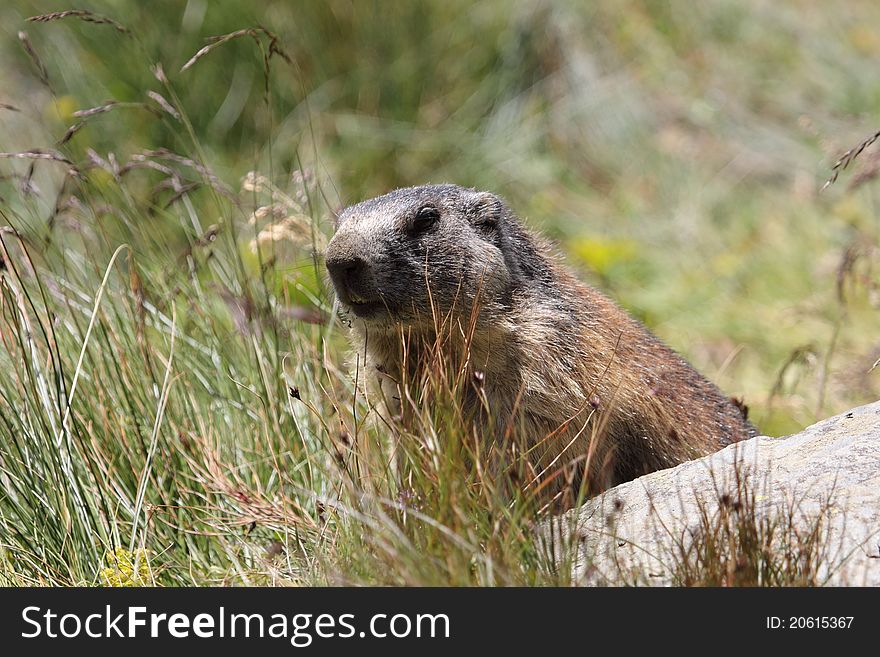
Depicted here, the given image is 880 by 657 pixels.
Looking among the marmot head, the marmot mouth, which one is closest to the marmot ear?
the marmot head

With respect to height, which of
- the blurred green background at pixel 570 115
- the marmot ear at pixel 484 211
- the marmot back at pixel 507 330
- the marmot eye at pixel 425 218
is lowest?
the marmot back at pixel 507 330

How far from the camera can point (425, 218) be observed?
452cm

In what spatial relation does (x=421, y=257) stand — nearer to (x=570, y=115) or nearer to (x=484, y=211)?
(x=484, y=211)

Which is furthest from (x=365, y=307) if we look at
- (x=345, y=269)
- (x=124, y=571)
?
(x=124, y=571)

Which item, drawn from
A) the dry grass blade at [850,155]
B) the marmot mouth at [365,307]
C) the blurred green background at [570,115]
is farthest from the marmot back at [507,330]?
the blurred green background at [570,115]

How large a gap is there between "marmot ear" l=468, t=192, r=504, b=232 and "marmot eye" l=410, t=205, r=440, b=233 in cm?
19

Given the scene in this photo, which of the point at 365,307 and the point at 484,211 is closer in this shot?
the point at 365,307

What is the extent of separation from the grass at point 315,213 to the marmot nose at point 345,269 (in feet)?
1.98

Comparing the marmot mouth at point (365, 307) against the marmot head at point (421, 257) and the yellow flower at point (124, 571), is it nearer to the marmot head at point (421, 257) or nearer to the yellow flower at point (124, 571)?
the marmot head at point (421, 257)

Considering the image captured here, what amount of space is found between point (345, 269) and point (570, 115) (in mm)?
6844

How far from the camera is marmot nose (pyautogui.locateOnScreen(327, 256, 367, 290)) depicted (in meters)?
4.27

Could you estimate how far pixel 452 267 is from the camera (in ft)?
14.6

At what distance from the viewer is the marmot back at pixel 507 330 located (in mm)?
4320
